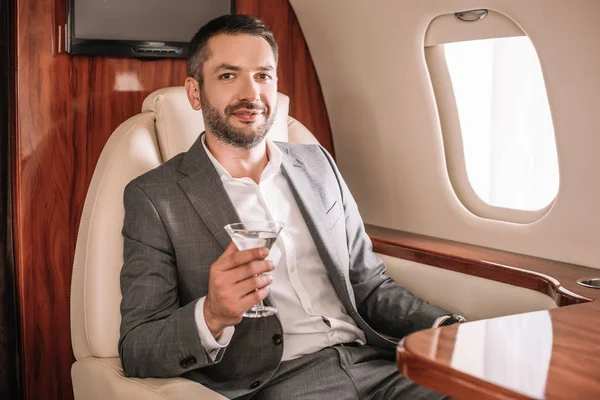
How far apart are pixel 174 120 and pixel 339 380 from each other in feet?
3.37

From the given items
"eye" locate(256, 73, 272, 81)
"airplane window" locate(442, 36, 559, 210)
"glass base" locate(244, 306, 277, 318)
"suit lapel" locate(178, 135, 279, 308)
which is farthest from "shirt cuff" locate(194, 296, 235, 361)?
"airplane window" locate(442, 36, 559, 210)

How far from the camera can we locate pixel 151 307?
2.22m

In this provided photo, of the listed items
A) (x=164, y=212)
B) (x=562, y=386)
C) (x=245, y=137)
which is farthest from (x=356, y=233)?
(x=562, y=386)

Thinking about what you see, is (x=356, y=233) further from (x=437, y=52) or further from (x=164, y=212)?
(x=437, y=52)

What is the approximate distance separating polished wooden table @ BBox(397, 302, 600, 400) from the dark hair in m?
1.29

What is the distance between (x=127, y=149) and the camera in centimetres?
256

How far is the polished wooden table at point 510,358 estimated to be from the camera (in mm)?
1407

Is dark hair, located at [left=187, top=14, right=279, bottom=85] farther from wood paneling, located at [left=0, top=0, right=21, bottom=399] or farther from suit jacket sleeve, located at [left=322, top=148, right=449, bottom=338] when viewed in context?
wood paneling, located at [left=0, top=0, right=21, bottom=399]

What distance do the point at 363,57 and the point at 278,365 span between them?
5.41 feet

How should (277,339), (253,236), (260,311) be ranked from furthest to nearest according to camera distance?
(277,339) → (260,311) → (253,236)

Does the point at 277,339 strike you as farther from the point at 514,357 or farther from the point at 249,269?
the point at 514,357

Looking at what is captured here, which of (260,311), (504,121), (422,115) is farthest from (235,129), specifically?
(504,121)

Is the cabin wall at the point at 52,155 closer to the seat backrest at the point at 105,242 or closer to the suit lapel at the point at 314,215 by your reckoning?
the seat backrest at the point at 105,242

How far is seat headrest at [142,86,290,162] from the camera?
2.72m
